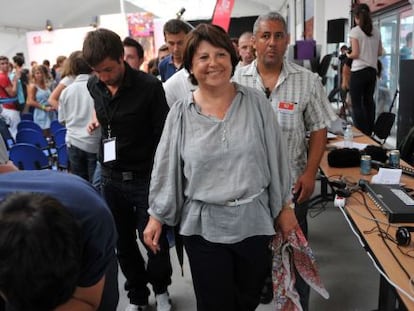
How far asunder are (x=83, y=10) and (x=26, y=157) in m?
16.8

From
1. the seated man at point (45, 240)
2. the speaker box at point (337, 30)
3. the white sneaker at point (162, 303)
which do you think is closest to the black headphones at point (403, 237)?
the seated man at point (45, 240)

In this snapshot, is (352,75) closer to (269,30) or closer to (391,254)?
(269,30)

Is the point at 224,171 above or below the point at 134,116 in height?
below

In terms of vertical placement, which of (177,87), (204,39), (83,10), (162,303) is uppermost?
(83,10)

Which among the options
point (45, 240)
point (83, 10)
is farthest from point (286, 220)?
point (83, 10)

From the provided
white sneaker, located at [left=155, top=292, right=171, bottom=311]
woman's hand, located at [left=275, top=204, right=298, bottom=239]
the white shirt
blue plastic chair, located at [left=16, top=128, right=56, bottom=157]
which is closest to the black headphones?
woman's hand, located at [left=275, top=204, right=298, bottom=239]

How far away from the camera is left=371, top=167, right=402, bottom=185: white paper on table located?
6.20 feet

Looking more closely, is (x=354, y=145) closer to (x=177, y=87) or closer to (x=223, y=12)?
(x=177, y=87)

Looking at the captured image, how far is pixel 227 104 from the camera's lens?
1.38 metres

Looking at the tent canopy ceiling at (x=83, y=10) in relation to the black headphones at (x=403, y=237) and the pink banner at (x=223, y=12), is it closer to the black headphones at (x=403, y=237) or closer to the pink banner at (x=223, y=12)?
the pink banner at (x=223, y=12)

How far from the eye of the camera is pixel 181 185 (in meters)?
1.40

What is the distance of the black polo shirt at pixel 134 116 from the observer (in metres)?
1.76

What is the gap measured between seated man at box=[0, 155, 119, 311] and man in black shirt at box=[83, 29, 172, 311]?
0.73 metres

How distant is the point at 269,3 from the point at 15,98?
51.5ft
